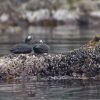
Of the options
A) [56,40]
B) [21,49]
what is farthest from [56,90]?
[56,40]

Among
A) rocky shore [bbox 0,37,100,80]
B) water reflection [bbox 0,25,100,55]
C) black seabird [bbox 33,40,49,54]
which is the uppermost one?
water reflection [bbox 0,25,100,55]

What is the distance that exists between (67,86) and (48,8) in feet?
229

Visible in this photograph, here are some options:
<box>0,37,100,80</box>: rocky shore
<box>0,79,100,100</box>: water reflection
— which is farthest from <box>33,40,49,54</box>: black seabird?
<box>0,79,100,100</box>: water reflection

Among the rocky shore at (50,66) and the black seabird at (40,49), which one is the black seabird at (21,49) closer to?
the black seabird at (40,49)

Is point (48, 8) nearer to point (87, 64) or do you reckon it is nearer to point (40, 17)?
point (40, 17)

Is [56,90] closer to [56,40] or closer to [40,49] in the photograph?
[40,49]

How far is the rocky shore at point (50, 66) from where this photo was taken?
67.7ft

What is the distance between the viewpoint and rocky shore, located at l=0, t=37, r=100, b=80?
67.7 feet

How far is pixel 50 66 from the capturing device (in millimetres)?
20766

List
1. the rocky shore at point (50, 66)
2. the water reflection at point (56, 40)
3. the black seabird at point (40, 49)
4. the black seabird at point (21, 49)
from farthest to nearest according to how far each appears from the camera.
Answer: the water reflection at point (56, 40) → the black seabird at point (21, 49) → the black seabird at point (40, 49) → the rocky shore at point (50, 66)

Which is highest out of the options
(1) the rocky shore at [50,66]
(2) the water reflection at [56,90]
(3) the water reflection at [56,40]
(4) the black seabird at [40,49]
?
(3) the water reflection at [56,40]

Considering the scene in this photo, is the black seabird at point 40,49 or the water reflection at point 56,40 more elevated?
the water reflection at point 56,40

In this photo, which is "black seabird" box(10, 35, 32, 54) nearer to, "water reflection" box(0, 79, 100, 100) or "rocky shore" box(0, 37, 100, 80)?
"rocky shore" box(0, 37, 100, 80)

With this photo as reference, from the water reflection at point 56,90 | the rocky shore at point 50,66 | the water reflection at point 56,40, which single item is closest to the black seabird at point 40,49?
the rocky shore at point 50,66
